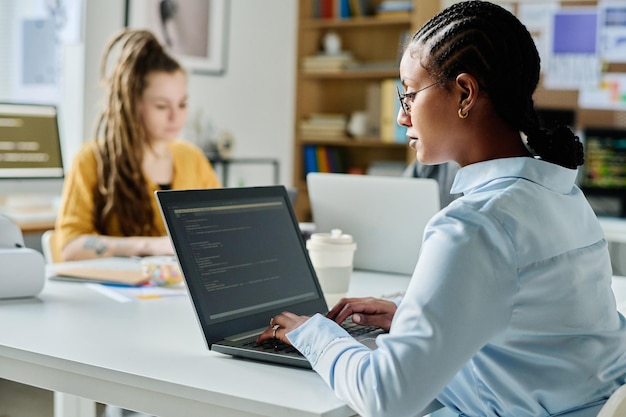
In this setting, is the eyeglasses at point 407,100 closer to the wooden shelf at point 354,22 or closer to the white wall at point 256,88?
the white wall at point 256,88

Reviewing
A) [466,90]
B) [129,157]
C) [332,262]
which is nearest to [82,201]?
[129,157]

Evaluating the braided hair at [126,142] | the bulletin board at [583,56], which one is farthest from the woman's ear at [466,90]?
the bulletin board at [583,56]

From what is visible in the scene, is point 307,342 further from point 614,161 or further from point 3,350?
point 614,161

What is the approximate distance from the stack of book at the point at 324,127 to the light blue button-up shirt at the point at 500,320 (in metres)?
3.91

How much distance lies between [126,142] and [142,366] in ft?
5.09

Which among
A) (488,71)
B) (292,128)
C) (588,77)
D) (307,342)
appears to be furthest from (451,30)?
(292,128)

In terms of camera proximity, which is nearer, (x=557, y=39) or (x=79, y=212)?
(x=79, y=212)

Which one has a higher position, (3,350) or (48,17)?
(48,17)

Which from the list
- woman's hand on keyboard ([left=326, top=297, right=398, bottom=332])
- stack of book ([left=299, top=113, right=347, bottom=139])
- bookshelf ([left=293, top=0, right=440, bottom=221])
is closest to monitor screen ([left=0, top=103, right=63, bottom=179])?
bookshelf ([left=293, top=0, right=440, bottom=221])

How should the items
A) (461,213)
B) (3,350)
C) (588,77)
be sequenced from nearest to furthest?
(461,213) < (3,350) < (588,77)

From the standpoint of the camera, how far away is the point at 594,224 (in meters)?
1.24

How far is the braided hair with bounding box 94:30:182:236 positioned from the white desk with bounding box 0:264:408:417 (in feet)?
3.17

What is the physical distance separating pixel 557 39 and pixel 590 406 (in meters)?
3.86

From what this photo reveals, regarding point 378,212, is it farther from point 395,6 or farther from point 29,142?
point 395,6
